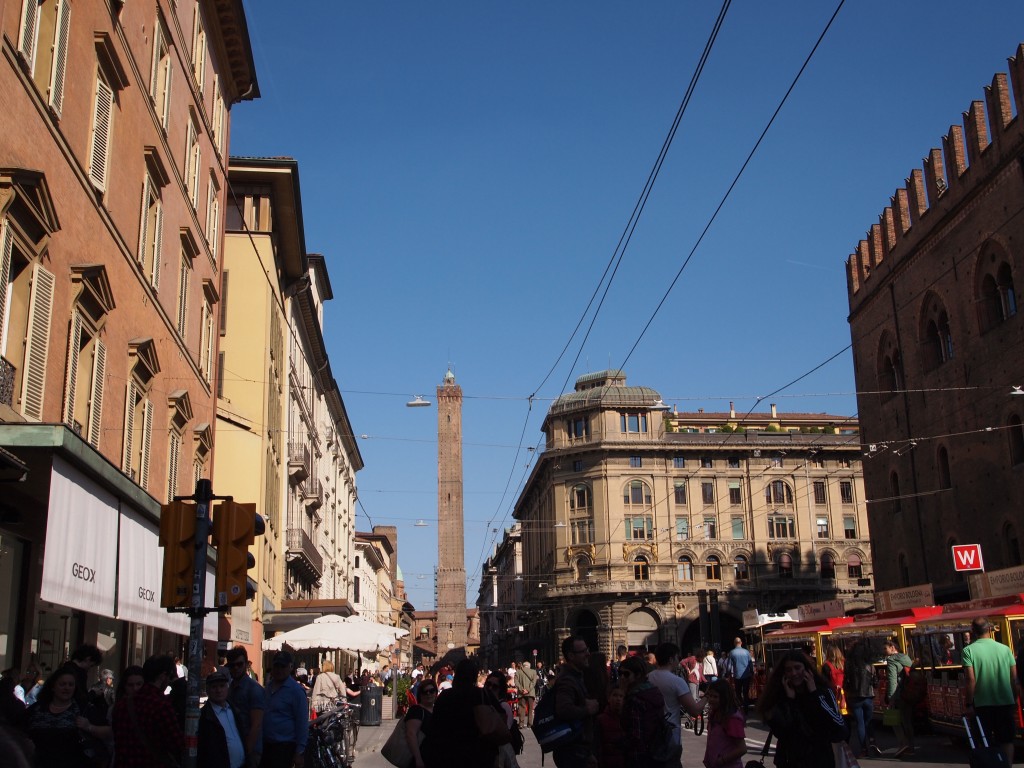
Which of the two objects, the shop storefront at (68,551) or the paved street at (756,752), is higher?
the shop storefront at (68,551)

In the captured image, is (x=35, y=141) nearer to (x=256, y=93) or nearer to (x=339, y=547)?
(x=256, y=93)

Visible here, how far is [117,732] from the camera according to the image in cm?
714

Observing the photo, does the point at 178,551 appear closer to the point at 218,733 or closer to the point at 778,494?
the point at 218,733

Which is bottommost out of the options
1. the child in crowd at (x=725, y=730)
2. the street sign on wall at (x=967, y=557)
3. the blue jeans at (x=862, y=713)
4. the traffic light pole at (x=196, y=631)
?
the blue jeans at (x=862, y=713)

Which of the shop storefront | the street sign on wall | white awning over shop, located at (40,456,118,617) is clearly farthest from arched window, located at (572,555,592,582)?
white awning over shop, located at (40,456,118,617)

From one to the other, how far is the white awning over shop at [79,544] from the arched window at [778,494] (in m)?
A: 64.2

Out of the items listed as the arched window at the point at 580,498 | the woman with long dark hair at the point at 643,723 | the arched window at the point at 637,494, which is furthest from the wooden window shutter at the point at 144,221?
the arched window at the point at 580,498

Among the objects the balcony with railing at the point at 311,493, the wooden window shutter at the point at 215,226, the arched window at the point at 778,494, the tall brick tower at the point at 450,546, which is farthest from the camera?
the tall brick tower at the point at 450,546

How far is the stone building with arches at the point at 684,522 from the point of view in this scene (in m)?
69.7

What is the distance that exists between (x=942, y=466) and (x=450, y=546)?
58.2 m

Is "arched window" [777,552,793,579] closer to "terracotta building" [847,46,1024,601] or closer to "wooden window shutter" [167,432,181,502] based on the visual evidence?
"terracotta building" [847,46,1024,601]

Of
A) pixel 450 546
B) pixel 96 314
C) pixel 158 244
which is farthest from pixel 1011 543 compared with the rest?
pixel 450 546

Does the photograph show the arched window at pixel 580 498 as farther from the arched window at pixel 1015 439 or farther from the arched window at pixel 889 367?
the arched window at pixel 1015 439

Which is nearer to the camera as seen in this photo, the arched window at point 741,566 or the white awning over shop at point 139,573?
the white awning over shop at point 139,573
